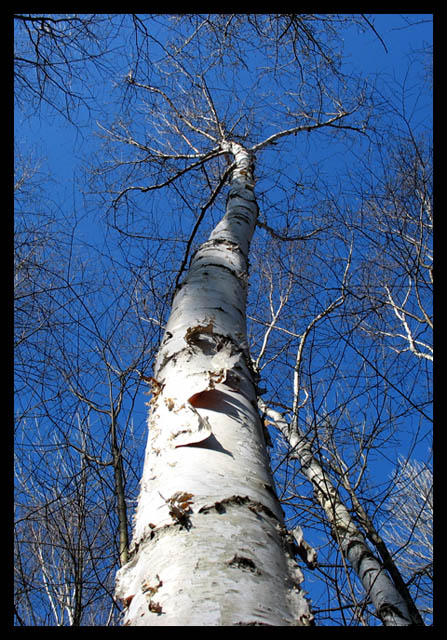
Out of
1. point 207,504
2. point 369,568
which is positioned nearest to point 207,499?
point 207,504

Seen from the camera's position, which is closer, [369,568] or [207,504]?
[207,504]

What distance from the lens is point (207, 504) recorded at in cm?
81

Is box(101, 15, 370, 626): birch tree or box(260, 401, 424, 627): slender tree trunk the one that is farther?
box(260, 401, 424, 627): slender tree trunk

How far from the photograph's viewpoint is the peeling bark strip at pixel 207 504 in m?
0.65

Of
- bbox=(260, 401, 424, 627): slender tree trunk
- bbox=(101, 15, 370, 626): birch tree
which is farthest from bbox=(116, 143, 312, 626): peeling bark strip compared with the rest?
bbox=(260, 401, 424, 627): slender tree trunk

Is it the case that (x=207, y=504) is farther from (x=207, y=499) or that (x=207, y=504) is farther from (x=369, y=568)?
(x=369, y=568)

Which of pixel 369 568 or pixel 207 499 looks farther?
pixel 369 568

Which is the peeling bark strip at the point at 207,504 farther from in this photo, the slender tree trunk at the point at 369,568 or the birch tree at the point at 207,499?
the slender tree trunk at the point at 369,568

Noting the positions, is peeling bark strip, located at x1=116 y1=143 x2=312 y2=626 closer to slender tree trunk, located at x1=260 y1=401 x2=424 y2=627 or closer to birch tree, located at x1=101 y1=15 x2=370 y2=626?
birch tree, located at x1=101 y1=15 x2=370 y2=626

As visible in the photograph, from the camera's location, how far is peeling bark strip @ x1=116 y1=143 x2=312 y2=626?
65 centimetres

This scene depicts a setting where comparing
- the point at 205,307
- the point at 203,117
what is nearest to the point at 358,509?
the point at 205,307

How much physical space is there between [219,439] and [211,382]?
0.18 meters
